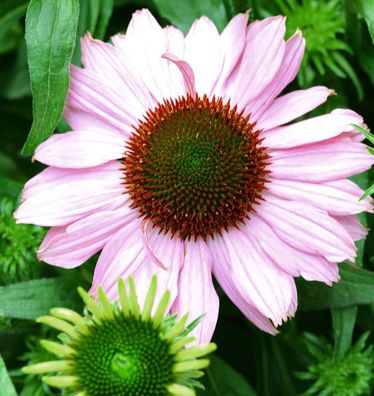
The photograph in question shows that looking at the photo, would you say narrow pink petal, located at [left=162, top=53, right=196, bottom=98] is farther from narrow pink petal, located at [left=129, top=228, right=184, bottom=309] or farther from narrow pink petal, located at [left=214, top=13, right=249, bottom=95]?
narrow pink petal, located at [left=129, top=228, right=184, bottom=309]

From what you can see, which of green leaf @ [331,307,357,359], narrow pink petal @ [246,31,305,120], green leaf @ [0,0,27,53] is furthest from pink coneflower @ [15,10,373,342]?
green leaf @ [0,0,27,53]

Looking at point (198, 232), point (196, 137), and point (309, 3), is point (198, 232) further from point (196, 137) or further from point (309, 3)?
point (309, 3)

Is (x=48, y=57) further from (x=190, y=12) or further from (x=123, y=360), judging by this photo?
(x=123, y=360)

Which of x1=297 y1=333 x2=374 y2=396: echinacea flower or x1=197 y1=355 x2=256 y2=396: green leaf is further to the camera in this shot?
x1=197 y1=355 x2=256 y2=396: green leaf

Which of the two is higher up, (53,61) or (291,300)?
(53,61)

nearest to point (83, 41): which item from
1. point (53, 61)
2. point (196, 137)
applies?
point (53, 61)

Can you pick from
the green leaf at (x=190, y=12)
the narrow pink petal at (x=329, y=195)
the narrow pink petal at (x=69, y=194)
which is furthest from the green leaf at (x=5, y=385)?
the green leaf at (x=190, y=12)
